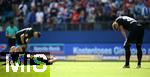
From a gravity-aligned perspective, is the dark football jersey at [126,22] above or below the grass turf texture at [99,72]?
above

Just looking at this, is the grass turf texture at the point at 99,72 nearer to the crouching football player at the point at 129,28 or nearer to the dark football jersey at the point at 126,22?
the crouching football player at the point at 129,28

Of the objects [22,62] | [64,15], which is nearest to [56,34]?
[64,15]

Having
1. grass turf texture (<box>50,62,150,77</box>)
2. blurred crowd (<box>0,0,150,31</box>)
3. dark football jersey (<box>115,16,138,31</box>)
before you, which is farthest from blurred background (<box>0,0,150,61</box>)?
grass turf texture (<box>50,62,150,77</box>)

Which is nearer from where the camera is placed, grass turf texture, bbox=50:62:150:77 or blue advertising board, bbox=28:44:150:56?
grass turf texture, bbox=50:62:150:77

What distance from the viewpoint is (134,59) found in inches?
1009

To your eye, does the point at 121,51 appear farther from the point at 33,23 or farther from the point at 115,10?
the point at 33,23

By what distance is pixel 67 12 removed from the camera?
1083 inches

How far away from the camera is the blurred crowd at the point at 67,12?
26078 mm

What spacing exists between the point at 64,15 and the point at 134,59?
179 inches

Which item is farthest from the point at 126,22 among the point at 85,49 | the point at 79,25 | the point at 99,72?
the point at 85,49

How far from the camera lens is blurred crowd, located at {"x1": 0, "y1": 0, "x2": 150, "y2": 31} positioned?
26.1 m

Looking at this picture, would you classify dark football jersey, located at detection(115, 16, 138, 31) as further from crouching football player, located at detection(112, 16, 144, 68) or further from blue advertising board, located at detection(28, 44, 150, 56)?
blue advertising board, located at detection(28, 44, 150, 56)

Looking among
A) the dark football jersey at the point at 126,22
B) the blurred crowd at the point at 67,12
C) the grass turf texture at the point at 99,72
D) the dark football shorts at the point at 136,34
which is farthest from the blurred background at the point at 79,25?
the grass turf texture at the point at 99,72

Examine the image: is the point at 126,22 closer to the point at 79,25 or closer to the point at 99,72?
the point at 99,72
